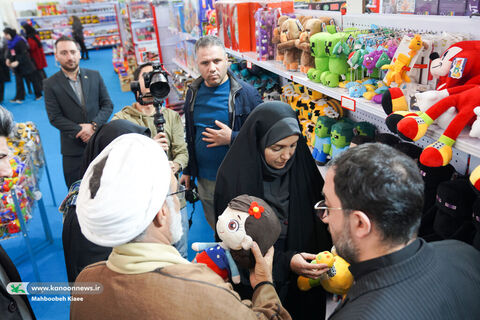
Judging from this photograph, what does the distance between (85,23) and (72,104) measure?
16572 millimetres

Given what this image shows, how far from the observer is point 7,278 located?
68.2 inches

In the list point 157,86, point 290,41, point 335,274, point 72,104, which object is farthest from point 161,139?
point 72,104

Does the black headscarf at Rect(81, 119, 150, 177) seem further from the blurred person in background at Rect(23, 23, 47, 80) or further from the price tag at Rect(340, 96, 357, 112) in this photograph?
the blurred person in background at Rect(23, 23, 47, 80)

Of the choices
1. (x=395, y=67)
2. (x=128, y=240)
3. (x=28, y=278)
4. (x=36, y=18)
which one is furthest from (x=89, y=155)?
(x=36, y=18)

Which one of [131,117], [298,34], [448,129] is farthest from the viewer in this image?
[131,117]

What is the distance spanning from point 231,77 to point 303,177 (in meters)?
1.33

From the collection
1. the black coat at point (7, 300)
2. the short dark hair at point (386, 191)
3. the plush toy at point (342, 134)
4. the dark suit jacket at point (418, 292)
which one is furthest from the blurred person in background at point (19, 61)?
the dark suit jacket at point (418, 292)

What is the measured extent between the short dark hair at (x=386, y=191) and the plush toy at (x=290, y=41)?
66.9 inches

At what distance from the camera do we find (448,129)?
1.30 metres

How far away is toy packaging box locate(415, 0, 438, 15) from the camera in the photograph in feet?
5.74

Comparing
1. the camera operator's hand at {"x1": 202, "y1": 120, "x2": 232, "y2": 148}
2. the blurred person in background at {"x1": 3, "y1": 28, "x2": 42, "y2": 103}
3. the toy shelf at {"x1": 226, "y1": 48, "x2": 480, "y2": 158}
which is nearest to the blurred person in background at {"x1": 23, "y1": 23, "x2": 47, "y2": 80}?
the blurred person in background at {"x1": 3, "y1": 28, "x2": 42, "y2": 103}

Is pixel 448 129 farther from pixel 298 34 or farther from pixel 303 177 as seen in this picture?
pixel 298 34

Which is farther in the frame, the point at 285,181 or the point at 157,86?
the point at 157,86

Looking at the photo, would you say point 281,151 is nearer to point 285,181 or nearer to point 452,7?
point 285,181
